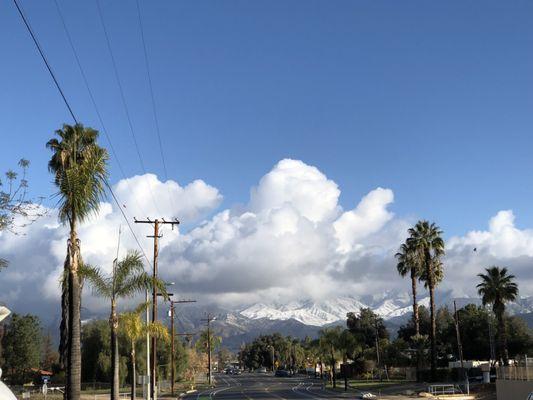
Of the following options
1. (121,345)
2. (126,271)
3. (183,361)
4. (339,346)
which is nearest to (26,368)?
(183,361)

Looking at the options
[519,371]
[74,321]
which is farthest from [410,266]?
[74,321]

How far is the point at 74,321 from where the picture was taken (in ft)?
78.4

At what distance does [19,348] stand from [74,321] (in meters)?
96.1

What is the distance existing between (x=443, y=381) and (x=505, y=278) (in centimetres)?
1356

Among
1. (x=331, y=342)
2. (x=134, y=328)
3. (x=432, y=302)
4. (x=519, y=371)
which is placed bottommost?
(x=519, y=371)

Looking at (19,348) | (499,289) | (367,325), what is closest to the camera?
(499,289)

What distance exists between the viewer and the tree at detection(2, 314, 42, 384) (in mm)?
110500

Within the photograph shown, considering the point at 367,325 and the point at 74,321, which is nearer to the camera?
the point at 74,321

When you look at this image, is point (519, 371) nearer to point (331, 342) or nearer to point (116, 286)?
point (116, 286)

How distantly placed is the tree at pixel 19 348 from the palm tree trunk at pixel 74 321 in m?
92.3

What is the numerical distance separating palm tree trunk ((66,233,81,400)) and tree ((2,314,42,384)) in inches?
3635

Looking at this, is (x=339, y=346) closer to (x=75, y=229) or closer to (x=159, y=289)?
(x=159, y=289)

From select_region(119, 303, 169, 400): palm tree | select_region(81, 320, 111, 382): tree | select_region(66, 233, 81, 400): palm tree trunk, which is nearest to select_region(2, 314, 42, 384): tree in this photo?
select_region(81, 320, 111, 382): tree

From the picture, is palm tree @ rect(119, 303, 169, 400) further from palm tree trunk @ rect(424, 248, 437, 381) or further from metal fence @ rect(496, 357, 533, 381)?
palm tree trunk @ rect(424, 248, 437, 381)
